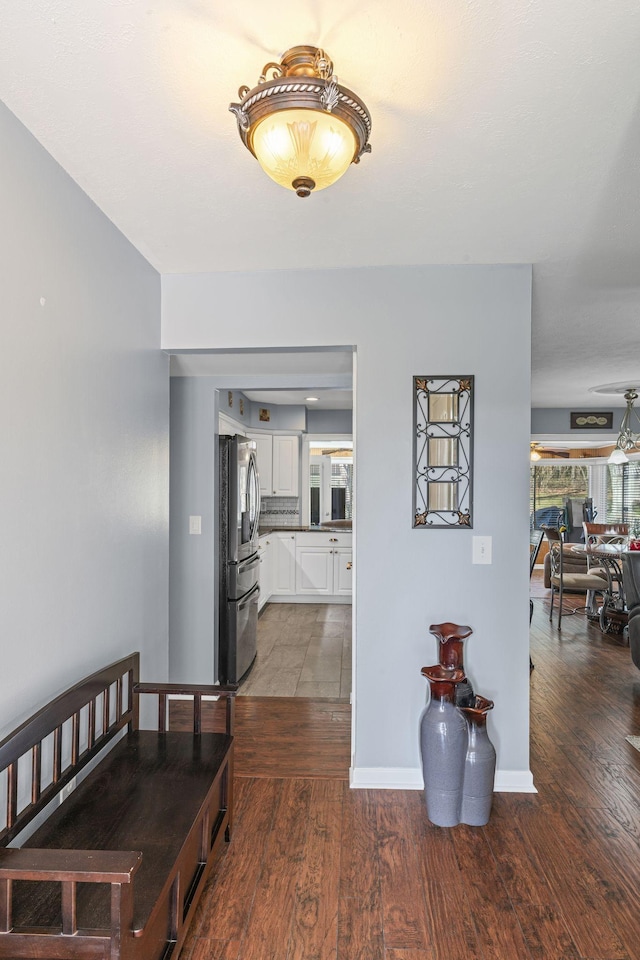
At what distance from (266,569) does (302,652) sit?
1.76 m

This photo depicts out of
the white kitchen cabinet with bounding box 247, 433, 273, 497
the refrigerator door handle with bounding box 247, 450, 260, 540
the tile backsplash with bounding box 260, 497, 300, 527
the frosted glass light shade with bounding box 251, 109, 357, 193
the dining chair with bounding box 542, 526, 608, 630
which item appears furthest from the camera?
the tile backsplash with bounding box 260, 497, 300, 527

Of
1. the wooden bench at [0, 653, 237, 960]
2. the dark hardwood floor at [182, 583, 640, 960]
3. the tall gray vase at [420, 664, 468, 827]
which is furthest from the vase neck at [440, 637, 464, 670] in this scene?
the wooden bench at [0, 653, 237, 960]

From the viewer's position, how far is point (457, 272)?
2.68 m

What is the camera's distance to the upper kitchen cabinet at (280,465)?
7.04 m

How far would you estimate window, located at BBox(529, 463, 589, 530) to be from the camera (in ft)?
31.7

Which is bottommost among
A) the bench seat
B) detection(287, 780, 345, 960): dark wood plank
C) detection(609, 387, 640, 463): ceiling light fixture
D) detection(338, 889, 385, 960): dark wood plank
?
detection(338, 889, 385, 960): dark wood plank

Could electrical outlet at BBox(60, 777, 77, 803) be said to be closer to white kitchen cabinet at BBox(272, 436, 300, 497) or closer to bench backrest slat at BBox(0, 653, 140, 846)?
bench backrest slat at BBox(0, 653, 140, 846)

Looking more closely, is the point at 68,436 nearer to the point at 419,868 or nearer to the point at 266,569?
the point at 419,868

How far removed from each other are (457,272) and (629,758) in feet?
8.75

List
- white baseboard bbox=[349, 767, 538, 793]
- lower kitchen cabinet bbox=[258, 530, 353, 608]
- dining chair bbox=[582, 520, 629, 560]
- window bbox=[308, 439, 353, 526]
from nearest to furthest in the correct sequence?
white baseboard bbox=[349, 767, 538, 793] → lower kitchen cabinet bbox=[258, 530, 353, 608] → dining chair bbox=[582, 520, 629, 560] → window bbox=[308, 439, 353, 526]

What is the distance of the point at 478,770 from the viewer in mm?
2346

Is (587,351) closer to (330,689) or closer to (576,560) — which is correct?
(330,689)

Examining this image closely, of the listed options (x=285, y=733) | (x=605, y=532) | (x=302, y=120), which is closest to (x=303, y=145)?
(x=302, y=120)

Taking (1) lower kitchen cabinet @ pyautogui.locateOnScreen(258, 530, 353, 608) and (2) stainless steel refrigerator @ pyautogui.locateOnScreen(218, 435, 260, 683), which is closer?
(2) stainless steel refrigerator @ pyautogui.locateOnScreen(218, 435, 260, 683)
